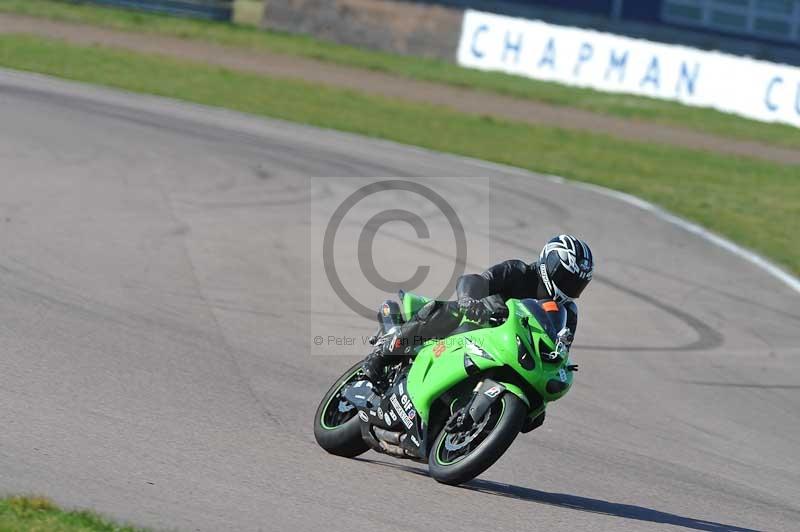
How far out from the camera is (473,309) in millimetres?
6785

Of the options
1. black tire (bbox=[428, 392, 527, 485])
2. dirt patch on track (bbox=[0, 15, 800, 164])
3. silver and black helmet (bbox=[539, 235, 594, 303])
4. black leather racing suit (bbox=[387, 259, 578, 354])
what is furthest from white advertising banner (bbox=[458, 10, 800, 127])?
black tire (bbox=[428, 392, 527, 485])

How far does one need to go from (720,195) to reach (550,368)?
15.0 m

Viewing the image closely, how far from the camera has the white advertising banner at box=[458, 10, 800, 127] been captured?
90.3 feet

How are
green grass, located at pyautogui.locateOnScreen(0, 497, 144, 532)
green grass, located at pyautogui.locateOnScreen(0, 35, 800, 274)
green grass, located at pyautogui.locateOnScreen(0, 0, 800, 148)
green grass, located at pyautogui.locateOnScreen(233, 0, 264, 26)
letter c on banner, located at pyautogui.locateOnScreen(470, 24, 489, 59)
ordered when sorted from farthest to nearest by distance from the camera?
green grass, located at pyautogui.locateOnScreen(233, 0, 264, 26), letter c on banner, located at pyautogui.locateOnScreen(470, 24, 489, 59), green grass, located at pyautogui.locateOnScreen(0, 0, 800, 148), green grass, located at pyautogui.locateOnScreen(0, 35, 800, 274), green grass, located at pyautogui.locateOnScreen(0, 497, 144, 532)

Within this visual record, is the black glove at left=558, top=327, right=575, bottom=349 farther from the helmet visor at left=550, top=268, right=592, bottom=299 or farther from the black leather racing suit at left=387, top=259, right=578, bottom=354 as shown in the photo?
the helmet visor at left=550, top=268, right=592, bottom=299

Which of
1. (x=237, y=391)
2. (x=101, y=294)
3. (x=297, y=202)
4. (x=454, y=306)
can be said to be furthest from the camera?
(x=297, y=202)

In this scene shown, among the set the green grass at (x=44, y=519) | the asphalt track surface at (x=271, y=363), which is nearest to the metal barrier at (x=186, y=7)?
the asphalt track surface at (x=271, y=363)

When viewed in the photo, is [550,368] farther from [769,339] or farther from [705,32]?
[705,32]

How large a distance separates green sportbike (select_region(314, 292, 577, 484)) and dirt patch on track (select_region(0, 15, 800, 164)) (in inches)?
762

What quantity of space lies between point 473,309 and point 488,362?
13.9 inches

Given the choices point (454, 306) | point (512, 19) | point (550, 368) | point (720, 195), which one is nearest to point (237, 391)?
point (454, 306)

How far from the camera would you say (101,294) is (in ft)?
33.9

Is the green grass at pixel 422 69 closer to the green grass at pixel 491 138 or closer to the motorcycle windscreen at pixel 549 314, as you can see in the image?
the green grass at pixel 491 138

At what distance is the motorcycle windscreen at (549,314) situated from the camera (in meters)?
6.50
